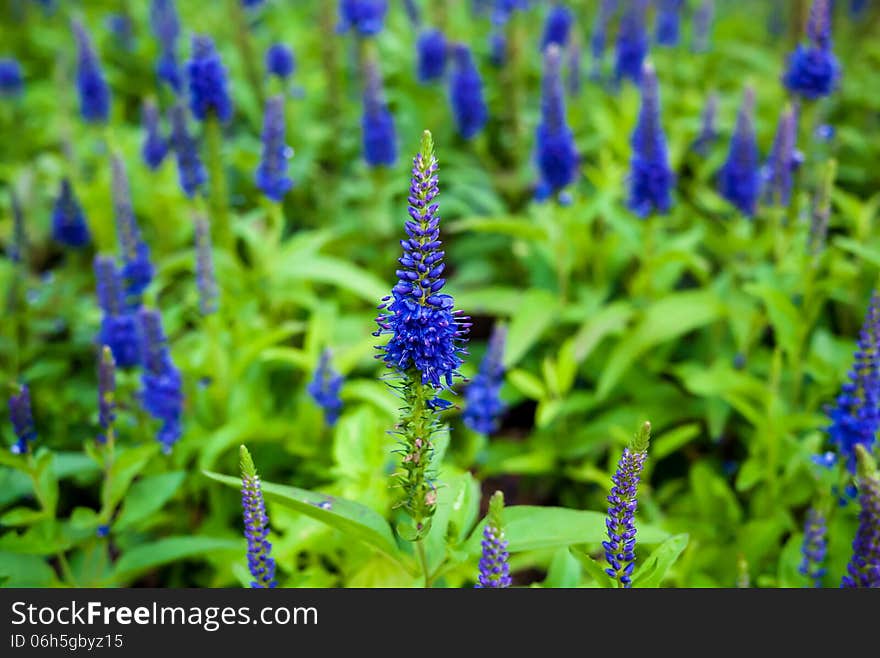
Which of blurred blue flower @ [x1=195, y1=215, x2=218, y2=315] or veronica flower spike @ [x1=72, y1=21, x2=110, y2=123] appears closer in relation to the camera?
blurred blue flower @ [x1=195, y1=215, x2=218, y2=315]

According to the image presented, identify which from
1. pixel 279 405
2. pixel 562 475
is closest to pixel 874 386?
pixel 562 475

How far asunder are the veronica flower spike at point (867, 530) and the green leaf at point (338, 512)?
1252 millimetres

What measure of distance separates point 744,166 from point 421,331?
2.90 m

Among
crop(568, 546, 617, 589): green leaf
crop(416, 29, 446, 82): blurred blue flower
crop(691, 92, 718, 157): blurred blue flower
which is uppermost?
crop(416, 29, 446, 82): blurred blue flower

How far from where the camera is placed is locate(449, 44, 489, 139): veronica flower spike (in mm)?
5371

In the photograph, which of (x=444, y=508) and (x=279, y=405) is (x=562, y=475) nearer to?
(x=279, y=405)

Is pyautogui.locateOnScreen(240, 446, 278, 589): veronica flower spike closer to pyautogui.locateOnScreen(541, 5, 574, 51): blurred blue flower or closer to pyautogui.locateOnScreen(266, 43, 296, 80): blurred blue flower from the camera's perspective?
pyautogui.locateOnScreen(266, 43, 296, 80): blurred blue flower

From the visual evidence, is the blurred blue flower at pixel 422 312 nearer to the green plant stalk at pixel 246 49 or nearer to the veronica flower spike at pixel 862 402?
the veronica flower spike at pixel 862 402

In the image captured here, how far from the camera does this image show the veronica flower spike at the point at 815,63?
4.12 meters

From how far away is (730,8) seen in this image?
8.90 m

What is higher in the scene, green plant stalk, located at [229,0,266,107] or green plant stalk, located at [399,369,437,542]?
green plant stalk, located at [229,0,266,107]

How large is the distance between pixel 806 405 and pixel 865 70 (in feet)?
14.1

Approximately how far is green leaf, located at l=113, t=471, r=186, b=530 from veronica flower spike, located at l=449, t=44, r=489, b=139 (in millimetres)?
3114

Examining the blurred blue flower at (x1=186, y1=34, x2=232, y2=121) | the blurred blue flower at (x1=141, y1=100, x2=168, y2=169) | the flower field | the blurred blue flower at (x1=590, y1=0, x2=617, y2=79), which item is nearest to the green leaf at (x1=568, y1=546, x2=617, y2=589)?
the flower field
